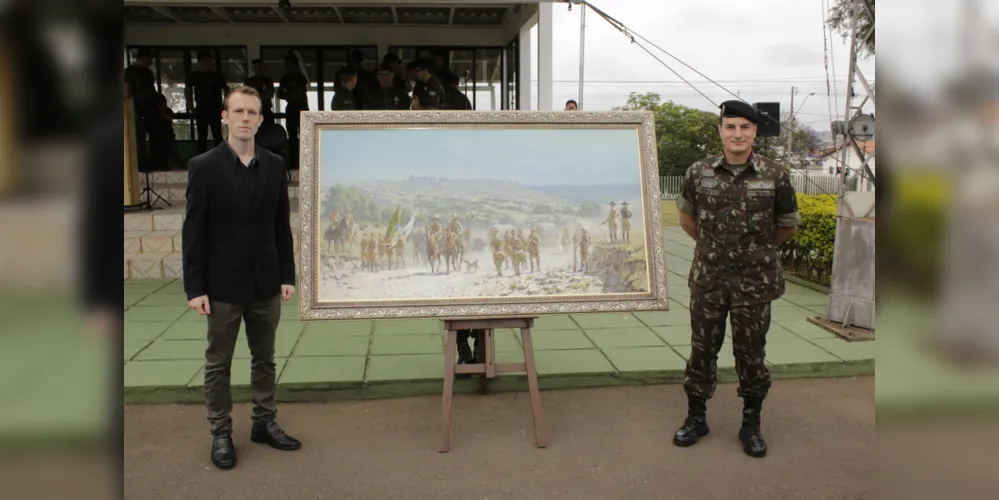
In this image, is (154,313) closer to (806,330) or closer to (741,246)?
(741,246)

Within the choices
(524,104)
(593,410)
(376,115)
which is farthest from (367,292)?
(524,104)

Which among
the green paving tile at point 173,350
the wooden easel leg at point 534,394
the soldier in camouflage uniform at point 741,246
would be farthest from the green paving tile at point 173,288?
the soldier in camouflage uniform at point 741,246

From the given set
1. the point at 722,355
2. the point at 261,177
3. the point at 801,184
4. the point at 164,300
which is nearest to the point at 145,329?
the point at 164,300

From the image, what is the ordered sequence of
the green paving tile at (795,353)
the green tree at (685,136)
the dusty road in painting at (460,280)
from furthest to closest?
the green tree at (685,136) → the green paving tile at (795,353) → the dusty road in painting at (460,280)

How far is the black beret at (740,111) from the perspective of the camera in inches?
123

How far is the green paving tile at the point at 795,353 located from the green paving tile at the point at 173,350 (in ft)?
12.6

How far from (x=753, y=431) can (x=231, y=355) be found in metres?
2.55

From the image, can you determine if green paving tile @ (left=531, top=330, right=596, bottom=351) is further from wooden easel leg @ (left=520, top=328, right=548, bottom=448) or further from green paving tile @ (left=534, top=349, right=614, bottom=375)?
wooden easel leg @ (left=520, top=328, right=548, bottom=448)

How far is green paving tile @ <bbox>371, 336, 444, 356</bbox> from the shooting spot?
4.84m

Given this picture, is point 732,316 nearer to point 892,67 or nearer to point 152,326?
point 892,67

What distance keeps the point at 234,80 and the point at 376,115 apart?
1032cm

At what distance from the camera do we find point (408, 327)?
5.49 meters

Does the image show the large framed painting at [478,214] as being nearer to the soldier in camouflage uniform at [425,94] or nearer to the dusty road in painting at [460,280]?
the dusty road in painting at [460,280]

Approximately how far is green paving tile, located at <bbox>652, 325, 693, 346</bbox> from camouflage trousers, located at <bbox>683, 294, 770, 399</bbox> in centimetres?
153
